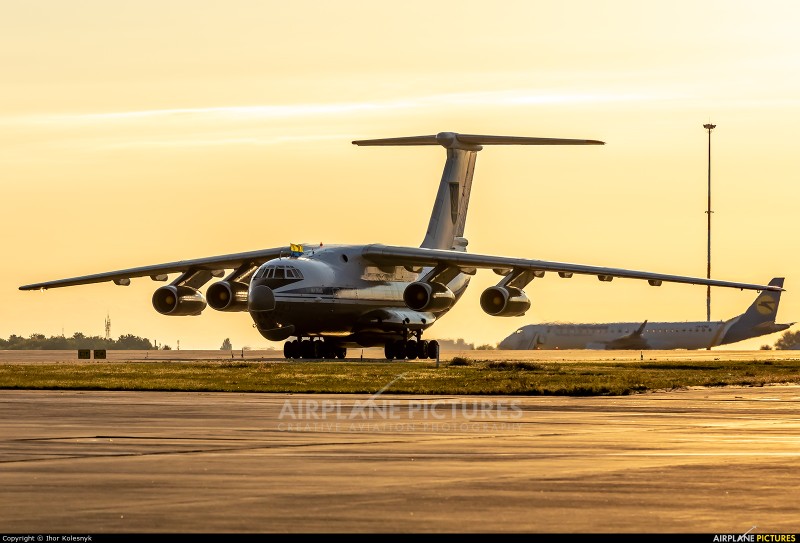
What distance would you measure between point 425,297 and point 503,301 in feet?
9.40

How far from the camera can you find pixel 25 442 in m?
15.9

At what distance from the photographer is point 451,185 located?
6272 cm

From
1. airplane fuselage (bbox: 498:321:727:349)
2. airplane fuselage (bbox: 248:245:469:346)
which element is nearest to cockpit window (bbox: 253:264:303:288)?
airplane fuselage (bbox: 248:245:469:346)

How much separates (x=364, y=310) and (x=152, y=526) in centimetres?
4475

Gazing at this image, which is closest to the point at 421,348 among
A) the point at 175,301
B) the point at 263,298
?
the point at 263,298

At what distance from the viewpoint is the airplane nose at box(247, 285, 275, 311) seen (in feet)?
165

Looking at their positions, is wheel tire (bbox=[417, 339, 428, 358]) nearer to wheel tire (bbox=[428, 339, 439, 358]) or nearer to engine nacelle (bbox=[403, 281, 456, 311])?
wheel tire (bbox=[428, 339, 439, 358])

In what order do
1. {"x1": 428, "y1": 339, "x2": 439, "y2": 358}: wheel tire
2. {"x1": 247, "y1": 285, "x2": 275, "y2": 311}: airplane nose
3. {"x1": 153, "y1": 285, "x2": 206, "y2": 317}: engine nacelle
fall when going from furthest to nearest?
{"x1": 428, "y1": 339, "x2": 439, "y2": 358}: wheel tire → {"x1": 153, "y1": 285, "x2": 206, "y2": 317}: engine nacelle → {"x1": 247, "y1": 285, "x2": 275, "y2": 311}: airplane nose

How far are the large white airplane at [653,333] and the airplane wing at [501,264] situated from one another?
41387mm

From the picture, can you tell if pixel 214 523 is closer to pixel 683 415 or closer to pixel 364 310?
pixel 683 415

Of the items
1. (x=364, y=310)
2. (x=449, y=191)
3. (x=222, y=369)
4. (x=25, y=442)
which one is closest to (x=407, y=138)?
(x=449, y=191)

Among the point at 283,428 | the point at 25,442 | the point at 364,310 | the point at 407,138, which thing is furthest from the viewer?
the point at 407,138

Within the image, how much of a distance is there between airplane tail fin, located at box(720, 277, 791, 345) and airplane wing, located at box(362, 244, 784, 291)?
A: 136 feet

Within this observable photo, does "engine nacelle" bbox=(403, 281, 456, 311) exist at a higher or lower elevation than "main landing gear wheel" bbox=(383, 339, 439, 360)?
higher
